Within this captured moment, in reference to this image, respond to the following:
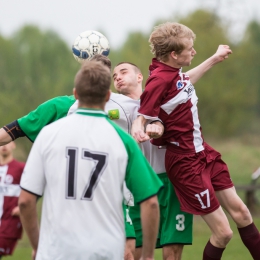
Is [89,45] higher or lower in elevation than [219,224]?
higher

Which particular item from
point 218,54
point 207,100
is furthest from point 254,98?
point 218,54

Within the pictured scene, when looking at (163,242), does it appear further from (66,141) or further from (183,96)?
(66,141)

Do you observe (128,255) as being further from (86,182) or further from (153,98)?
(86,182)

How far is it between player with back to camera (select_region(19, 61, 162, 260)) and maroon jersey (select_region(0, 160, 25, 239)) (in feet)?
21.7

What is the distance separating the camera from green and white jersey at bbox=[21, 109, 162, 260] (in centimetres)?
380

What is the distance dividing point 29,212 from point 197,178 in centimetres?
209

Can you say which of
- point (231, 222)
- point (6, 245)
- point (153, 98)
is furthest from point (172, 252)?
point (231, 222)

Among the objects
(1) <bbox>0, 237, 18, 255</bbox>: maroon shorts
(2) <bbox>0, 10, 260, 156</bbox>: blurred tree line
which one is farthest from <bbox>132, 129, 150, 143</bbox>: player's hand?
(2) <bbox>0, 10, 260, 156</bbox>: blurred tree line

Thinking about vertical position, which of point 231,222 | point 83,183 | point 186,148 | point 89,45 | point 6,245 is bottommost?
point 6,245

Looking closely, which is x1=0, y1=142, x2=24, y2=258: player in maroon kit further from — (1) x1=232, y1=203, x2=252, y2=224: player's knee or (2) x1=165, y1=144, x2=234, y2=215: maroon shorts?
(1) x1=232, y1=203, x2=252, y2=224: player's knee

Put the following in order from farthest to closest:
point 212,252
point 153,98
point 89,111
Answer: point 212,252 → point 153,98 → point 89,111

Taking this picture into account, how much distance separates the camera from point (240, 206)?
573cm

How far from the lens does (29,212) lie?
12.7 ft

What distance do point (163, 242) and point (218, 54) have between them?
5.74ft
